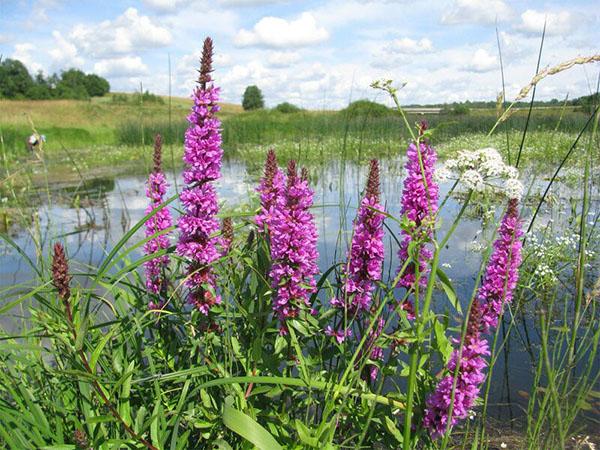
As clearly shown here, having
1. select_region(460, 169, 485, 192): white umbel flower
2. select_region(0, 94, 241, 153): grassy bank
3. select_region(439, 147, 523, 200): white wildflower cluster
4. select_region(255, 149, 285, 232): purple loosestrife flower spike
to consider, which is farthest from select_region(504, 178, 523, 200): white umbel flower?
select_region(0, 94, 241, 153): grassy bank

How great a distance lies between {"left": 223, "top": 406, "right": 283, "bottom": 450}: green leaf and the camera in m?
1.45

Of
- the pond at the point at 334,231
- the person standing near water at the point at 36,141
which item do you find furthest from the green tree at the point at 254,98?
the person standing near water at the point at 36,141

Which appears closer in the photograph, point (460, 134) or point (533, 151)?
point (533, 151)

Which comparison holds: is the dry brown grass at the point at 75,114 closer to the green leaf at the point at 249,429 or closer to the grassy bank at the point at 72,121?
the grassy bank at the point at 72,121

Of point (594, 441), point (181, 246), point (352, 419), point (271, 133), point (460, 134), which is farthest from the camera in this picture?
point (271, 133)

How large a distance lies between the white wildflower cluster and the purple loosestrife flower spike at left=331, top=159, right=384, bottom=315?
14.0 inches

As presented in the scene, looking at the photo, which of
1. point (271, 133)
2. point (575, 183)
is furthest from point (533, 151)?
point (271, 133)

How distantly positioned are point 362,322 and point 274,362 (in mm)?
543

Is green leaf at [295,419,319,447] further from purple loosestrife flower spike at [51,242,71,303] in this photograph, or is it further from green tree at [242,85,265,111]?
green tree at [242,85,265,111]

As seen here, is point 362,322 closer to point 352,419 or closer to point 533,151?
point 352,419

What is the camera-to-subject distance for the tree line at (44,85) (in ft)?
179

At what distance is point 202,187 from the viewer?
220 centimetres

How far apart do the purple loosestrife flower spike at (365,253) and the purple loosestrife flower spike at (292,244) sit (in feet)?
0.61

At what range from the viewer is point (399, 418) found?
2.68m
